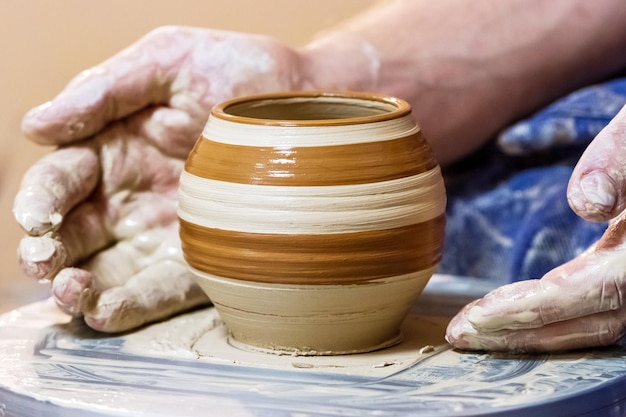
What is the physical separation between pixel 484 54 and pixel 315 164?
34.3 inches

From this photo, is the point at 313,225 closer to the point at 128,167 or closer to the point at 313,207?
the point at 313,207

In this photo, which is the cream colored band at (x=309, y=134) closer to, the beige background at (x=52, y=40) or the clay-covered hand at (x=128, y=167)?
the clay-covered hand at (x=128, y=167)

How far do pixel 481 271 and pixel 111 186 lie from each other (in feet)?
2.39

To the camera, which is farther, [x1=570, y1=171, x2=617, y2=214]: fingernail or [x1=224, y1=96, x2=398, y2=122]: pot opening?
[x1=224, y1=96, x2=398, y2=122]: pot opening

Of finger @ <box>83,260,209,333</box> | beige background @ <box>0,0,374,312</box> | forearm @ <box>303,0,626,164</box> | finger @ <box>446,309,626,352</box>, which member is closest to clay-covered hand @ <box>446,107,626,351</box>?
finger @ <box>446,309,626,352</box>

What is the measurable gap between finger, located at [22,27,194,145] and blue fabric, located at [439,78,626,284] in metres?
0.64

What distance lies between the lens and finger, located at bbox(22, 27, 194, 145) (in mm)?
1289

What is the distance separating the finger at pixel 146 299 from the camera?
3.76ft

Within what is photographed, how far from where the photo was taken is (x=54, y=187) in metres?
1.23

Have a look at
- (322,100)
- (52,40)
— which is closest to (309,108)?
(322,100)

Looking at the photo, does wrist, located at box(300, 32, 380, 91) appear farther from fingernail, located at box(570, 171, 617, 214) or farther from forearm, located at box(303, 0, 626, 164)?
fingernail, located at box(570, 171, 617, 214)

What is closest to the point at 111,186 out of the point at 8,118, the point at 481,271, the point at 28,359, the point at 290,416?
the point at 28,359

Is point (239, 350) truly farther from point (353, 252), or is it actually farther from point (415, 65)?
point (415, 65)

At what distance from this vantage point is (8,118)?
2.93 meters
